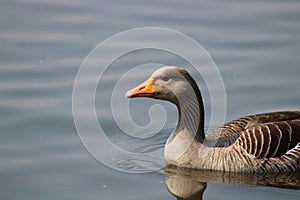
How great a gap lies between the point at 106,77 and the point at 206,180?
3761mm

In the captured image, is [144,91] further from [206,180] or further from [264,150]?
[264,150]

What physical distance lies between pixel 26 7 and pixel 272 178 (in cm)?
795

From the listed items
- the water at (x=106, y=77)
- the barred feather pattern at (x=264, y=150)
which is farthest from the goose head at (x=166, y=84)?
the water at (x=106, y=77)

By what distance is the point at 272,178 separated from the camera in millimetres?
11922

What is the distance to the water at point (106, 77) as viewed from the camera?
38.0ft

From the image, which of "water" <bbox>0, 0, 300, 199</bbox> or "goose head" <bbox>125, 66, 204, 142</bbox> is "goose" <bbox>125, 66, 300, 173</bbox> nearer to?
"goose head" <bbox>125, 66, 204, 142</bbox>

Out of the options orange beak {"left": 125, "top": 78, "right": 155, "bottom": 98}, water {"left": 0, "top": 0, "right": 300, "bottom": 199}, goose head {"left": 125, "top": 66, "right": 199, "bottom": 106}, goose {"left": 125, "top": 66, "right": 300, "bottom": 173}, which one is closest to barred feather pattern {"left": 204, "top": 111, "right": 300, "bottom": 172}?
goose {"left": 125, "top": 66, "right": 300, "bottom": 173}

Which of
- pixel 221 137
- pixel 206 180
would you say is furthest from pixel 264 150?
pixel 206 180

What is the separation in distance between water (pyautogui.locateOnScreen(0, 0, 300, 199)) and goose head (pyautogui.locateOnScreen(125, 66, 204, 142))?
3.10 ft

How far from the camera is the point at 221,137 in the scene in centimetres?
1235

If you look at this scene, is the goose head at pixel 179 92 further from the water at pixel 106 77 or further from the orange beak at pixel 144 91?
the water at pixel 106 77

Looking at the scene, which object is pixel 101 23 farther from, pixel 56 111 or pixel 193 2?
pixel 56 111

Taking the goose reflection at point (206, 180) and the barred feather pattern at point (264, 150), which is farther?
the barred feather pattern at point (264, 150)

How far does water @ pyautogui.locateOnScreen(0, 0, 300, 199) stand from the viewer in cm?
1158
